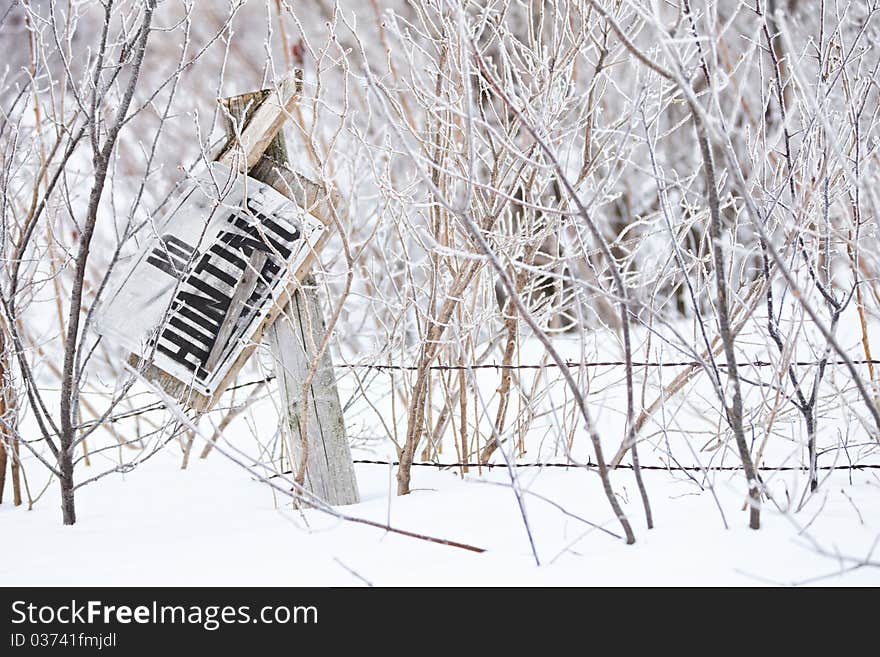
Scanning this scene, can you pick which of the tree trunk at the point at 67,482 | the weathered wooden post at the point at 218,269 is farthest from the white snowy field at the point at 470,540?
the weathered wooden post at the point at 218,269

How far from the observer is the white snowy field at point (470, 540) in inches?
62.4

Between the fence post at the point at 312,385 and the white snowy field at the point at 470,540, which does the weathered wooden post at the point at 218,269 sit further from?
the white snowy field at the point at 470,540

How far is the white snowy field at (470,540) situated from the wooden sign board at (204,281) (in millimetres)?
468

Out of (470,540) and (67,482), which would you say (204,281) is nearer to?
(67,482)

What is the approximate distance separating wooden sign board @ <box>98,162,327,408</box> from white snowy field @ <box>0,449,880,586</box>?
47 cm

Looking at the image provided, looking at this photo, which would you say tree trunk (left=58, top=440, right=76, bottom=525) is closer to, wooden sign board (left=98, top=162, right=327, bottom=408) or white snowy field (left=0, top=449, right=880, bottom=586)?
white snowy field (left=0, top=449, right=880, bottom=586)

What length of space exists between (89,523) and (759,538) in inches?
76.2

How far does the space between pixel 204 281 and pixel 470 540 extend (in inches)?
40.0

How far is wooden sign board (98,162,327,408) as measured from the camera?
7.30ft

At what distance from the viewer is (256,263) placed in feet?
7.35

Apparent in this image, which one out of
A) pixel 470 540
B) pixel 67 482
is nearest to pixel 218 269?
pixel 67 482
